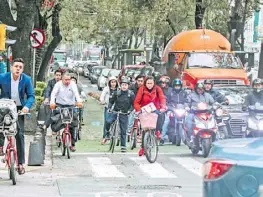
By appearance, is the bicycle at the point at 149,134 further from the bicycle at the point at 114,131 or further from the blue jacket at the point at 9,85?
the blue jacket at the point at 9,85

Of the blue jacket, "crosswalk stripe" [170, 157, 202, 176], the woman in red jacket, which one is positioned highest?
the blue jacket

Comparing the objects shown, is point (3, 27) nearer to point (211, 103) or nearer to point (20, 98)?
point (211, 103)

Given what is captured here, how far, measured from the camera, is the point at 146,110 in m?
14.8

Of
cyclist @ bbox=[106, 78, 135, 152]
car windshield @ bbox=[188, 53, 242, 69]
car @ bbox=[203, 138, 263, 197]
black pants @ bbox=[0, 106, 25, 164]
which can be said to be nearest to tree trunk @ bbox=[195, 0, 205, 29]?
car windshield @ bbox=[188, 53, 242, 69]

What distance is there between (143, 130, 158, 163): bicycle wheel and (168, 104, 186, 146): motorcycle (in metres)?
3.33

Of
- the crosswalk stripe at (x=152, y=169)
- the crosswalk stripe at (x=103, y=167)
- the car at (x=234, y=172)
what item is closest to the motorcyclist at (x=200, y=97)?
the crosswalk stripe at (x=152, y=169)

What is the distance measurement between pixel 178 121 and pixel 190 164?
3934mm

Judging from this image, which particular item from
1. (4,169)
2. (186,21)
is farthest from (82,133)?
(186,21)

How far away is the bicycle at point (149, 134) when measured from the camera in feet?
48.4

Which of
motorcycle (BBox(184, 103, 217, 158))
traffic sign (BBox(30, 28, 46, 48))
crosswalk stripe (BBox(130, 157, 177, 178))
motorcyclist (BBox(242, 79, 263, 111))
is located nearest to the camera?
crosswalk stripe (BBox(130, 157, 177, 178))

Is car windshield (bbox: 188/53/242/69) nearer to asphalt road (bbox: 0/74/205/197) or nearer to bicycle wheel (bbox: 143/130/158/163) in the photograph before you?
asphalt road (bbox: 0/74/205/197)

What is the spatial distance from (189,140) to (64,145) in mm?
2792

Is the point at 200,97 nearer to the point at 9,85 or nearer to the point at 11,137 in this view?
the point at 9,85

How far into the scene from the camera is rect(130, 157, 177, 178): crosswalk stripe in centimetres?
1299
